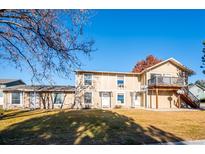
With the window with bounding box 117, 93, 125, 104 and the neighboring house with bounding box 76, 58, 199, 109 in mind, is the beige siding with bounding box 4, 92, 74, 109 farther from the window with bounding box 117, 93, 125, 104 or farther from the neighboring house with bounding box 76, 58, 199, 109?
the window with bounding box 117, 93, 125, 104

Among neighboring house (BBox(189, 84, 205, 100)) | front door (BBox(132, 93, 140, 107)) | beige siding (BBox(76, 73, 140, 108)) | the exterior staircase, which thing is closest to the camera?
beige siding (BBox(76, 73, 140, 108))

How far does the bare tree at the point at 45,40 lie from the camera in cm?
492

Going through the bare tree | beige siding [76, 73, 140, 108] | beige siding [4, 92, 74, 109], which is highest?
the bare tree

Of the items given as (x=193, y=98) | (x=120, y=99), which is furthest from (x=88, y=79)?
(x=193, y=98)

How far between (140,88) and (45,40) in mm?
12757

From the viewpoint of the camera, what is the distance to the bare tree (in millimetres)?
4918

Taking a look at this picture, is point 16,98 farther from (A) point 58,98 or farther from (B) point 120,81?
(B) point 120,81

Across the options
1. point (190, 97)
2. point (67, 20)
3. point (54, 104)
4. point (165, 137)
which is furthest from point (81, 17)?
point (190, 97)

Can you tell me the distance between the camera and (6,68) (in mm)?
6059

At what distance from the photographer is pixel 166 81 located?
624 inches

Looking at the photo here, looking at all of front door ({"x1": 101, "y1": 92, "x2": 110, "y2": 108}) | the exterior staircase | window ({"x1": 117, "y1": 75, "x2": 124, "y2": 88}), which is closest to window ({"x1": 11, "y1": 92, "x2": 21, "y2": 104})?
front door ({"x1": 101, "y1": 92, "x2": 110, "y2": 108})

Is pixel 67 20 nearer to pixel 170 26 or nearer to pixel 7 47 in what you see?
pixel 7 47

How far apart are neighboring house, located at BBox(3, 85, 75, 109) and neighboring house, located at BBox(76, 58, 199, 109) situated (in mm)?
1379
